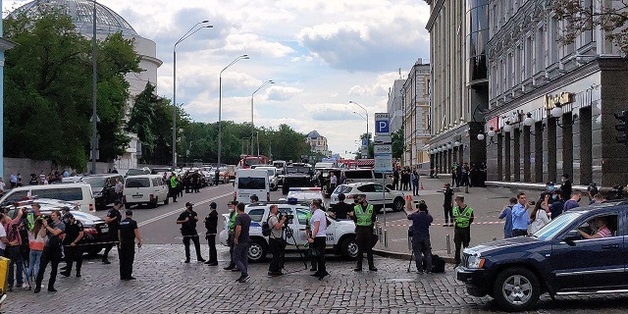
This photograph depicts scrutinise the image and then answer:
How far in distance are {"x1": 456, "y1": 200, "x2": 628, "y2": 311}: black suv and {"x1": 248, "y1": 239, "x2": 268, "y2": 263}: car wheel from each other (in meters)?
9.15

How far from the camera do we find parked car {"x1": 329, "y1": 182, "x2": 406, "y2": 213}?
126 ft


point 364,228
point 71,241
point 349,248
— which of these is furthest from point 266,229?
point 71,241

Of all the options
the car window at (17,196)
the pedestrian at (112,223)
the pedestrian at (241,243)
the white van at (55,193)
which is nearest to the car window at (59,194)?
the white van at (55,193)

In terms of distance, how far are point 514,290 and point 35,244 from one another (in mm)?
9720

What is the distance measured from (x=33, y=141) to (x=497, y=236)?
41.3 meters

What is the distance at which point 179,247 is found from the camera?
86.6 ft

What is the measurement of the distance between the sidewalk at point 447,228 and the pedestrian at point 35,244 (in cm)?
939

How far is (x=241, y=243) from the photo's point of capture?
731 inches

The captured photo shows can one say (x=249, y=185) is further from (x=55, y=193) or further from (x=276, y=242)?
(x=276, y=242)

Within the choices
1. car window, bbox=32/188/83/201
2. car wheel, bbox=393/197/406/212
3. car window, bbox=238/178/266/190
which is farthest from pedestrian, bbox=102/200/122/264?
car wheel, bbox=393/197/406/212

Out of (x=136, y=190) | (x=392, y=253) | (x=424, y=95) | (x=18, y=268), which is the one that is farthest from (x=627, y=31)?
(x=424, y=95)

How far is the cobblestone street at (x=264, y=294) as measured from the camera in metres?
14.2

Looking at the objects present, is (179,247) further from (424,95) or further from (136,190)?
(424,95)

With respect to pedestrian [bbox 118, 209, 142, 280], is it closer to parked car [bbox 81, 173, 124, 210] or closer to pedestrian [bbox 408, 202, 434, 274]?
pedestrian [bbox 408, 202, 434, 274]
